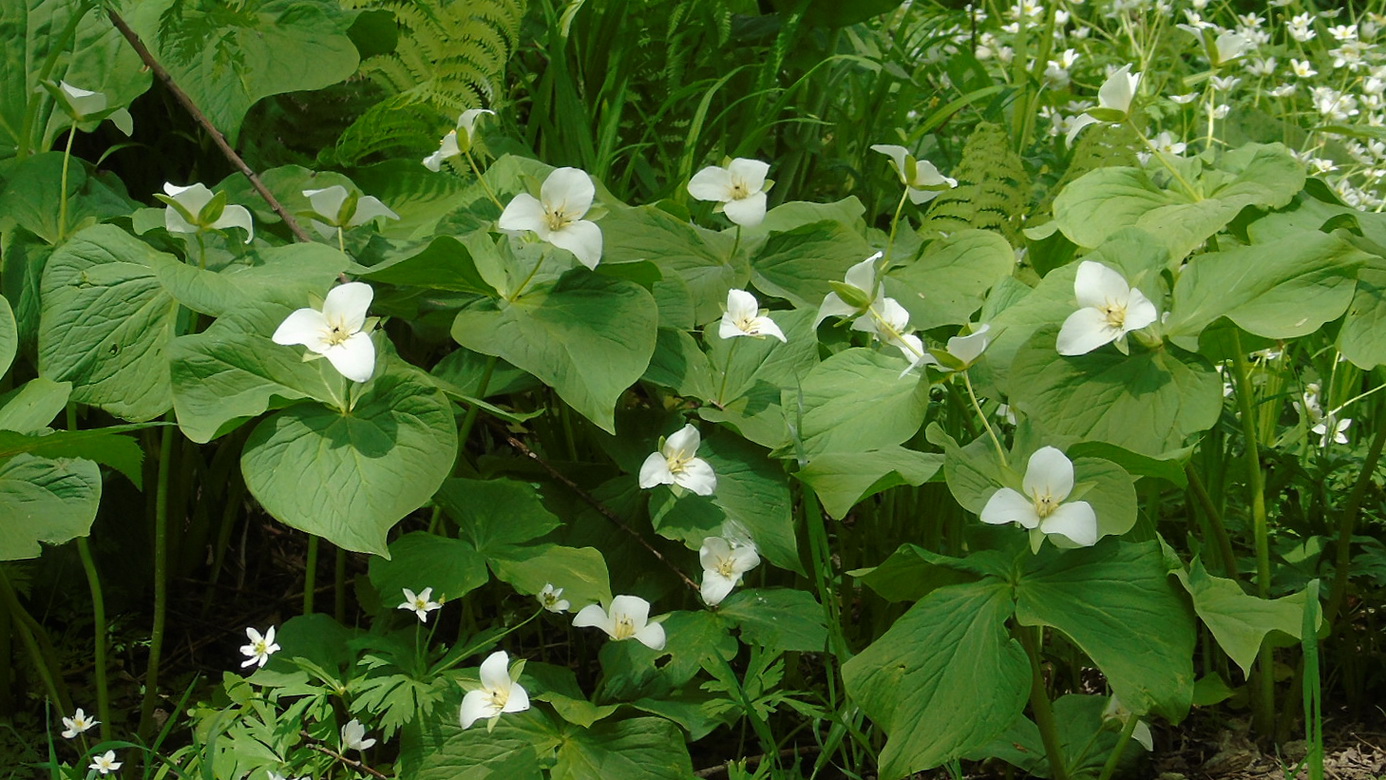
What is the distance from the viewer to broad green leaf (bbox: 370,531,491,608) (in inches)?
51.6

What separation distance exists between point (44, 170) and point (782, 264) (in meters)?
1.04

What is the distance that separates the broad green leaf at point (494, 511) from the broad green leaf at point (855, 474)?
0.35m

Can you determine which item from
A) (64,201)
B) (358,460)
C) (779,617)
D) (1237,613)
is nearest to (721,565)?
(779,617)

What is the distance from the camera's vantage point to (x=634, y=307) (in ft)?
4.67

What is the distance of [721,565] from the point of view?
1.39m

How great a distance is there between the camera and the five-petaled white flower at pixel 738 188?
155cm

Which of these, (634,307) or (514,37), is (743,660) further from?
(514,37)

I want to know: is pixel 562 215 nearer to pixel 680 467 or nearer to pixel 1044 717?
pixel 680 467

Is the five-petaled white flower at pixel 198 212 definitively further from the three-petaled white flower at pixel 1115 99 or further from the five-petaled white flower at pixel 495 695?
the three-petaled white flower at pixel 1115 99

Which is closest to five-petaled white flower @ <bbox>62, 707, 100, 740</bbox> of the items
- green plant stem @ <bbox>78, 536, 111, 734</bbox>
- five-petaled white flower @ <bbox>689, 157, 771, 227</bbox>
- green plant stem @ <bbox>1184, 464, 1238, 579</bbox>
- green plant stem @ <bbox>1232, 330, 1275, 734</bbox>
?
green plant stem @ <bbox>78, 536, 111, 734</bbox>

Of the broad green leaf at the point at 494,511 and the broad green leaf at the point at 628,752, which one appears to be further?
the broad green leaf at the point at 494,511

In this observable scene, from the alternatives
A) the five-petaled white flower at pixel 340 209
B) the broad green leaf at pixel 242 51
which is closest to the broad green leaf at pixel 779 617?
the five-petaled white flower at pixel 340 209

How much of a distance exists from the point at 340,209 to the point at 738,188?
524 millimetres

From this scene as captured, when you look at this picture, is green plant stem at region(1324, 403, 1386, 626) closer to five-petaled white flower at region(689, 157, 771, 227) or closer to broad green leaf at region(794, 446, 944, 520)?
broad green leaf at region(794, 446, 944, 520)
